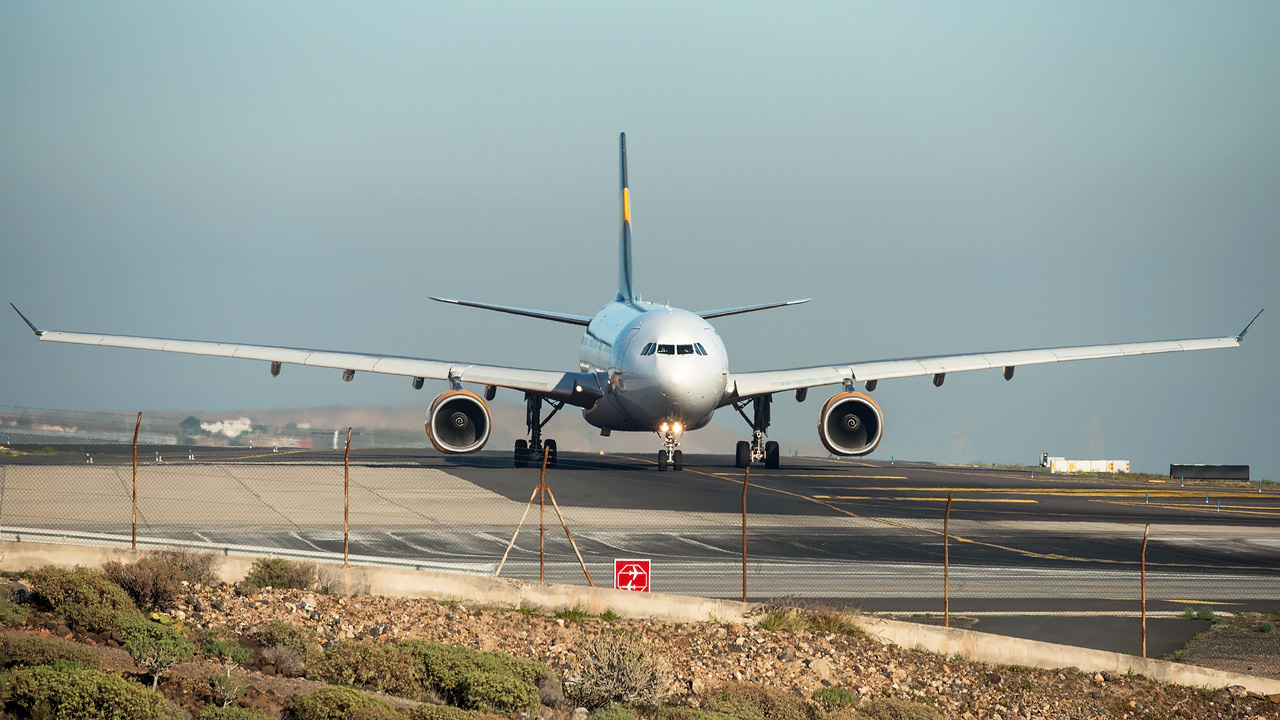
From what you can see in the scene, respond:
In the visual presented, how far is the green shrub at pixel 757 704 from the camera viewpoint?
45.8ft

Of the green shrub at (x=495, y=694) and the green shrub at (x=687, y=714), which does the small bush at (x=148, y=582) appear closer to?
the green shrub at (x=495, y=694)

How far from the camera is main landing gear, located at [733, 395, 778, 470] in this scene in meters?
43.8

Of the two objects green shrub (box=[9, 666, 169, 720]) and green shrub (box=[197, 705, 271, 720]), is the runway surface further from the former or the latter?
green shrub (box=[9, 666, 169, 720])

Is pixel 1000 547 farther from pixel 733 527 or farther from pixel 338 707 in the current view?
pixel 338 707

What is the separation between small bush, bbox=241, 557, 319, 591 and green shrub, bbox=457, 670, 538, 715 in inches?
201

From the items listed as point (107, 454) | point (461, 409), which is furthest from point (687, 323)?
point (107, 454)

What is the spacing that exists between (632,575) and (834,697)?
4080 millimetres

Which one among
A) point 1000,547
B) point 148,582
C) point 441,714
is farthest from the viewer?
point 1000,547

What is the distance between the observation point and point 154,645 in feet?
43.1

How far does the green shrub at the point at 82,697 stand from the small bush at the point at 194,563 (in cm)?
637

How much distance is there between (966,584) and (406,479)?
20.8 meters

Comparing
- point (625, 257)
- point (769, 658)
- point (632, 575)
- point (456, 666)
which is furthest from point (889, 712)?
point (625, 257)

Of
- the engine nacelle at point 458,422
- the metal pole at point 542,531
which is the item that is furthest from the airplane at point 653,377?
the metal pole at point 542,531

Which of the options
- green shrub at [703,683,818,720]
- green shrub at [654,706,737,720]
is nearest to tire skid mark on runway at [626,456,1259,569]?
green shrub at [703,683,818,720]
